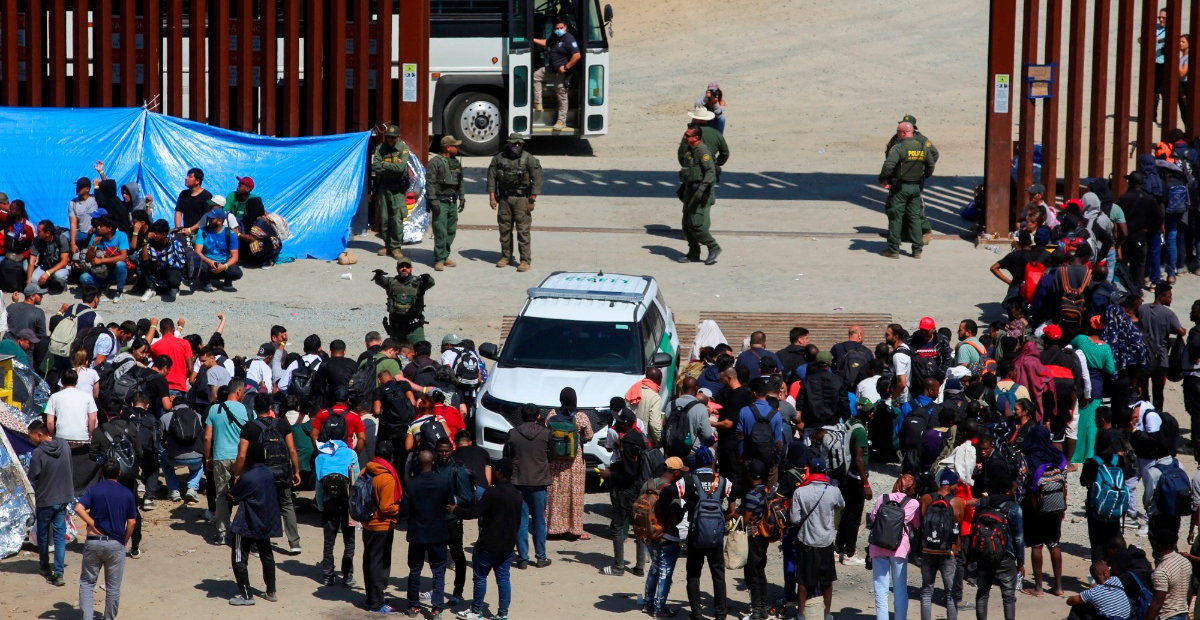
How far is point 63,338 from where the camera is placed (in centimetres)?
1488

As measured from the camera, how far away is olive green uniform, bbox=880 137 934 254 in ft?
63.0

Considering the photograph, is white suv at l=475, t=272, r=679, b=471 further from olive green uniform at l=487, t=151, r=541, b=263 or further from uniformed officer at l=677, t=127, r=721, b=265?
uniformed officer at l=677, t=127, r=721, b=265

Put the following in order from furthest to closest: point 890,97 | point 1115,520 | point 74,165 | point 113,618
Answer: point 890,97 < point 74,165 < point 1115,520 < point 113,618

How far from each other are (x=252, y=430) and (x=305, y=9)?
10.7 meters

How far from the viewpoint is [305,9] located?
69.4 ft

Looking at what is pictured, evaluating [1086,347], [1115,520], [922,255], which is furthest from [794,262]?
[1115,520]

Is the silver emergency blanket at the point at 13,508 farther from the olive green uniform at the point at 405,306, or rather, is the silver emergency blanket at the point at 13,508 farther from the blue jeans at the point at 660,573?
the blue jeans at the point at 660,573

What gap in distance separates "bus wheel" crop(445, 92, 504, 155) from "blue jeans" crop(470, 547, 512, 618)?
1487cm

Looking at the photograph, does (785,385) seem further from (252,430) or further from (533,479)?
(252,430)

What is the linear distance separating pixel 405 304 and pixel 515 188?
3.43 meters

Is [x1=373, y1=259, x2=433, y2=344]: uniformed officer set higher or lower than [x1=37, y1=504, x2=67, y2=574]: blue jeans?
higher

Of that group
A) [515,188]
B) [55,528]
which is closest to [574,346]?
[55,528]

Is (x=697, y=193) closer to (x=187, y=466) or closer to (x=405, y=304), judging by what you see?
(x=405, y=304)

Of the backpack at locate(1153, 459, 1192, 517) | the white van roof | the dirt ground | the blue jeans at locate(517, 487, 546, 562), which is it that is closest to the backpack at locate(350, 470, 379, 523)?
the dirt ground
